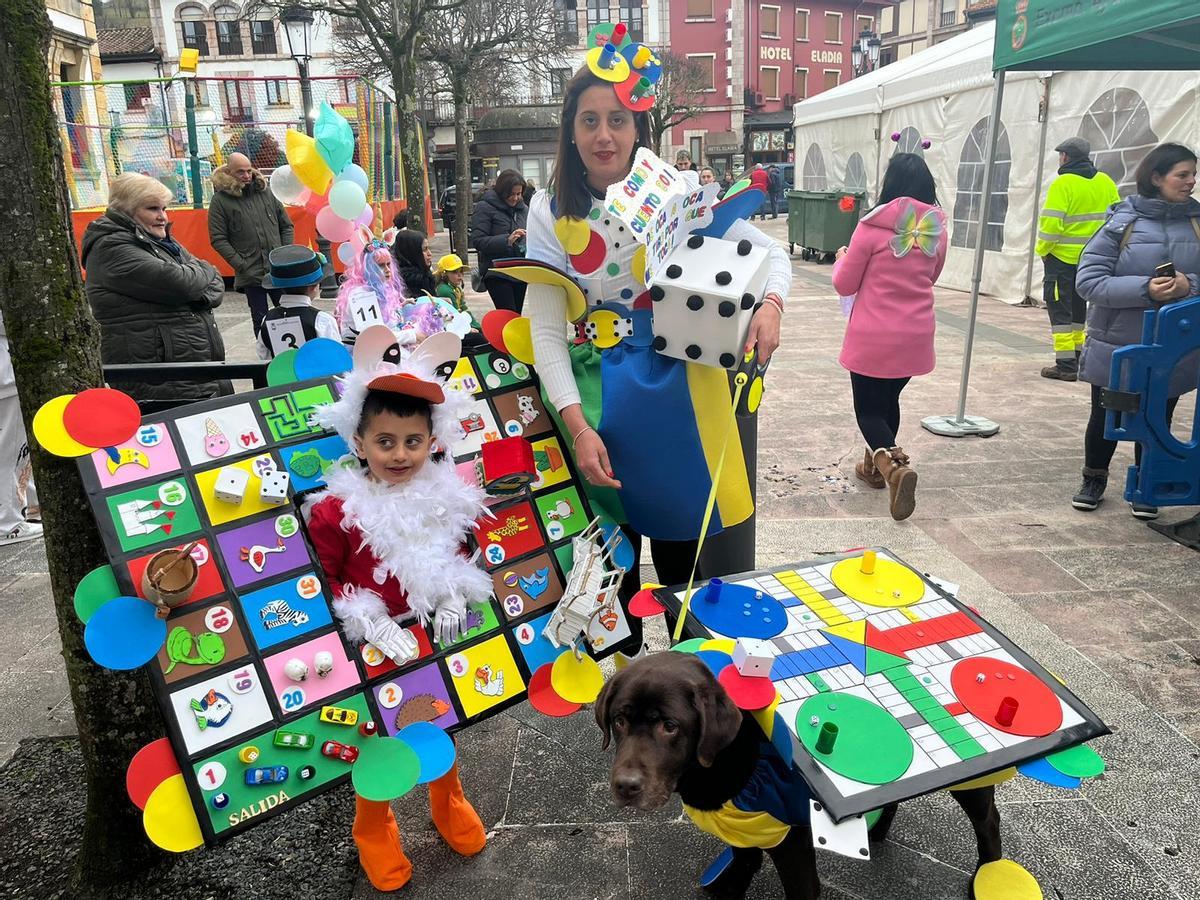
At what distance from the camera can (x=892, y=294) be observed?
4.55 metres

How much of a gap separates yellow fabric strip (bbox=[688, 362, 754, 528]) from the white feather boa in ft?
2.05

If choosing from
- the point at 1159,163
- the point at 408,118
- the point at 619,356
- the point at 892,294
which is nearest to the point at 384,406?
the point at 619,356

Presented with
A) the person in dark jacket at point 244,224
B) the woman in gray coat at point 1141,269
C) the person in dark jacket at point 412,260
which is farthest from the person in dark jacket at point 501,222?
the woman in gray coat at point 1141,269

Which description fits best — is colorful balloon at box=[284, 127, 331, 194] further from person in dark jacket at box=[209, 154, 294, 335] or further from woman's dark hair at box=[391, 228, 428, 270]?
person in dark jacket at box=[209, 154, 294, 335]

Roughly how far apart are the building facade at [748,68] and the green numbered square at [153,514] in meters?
39.3

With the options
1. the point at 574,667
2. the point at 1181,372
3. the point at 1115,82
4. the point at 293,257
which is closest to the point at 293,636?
the point at 574,667

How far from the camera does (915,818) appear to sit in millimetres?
2271

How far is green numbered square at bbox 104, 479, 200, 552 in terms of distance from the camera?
1.74 m

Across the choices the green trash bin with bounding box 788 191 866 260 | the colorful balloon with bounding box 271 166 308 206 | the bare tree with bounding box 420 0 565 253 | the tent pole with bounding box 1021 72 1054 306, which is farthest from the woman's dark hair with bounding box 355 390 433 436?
the bare tree with bounding box 420 0 565 253

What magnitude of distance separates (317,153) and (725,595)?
2331 millimetres

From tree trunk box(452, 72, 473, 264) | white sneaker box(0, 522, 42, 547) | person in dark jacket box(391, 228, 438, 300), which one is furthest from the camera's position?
tree trunk box(452, 72, 473, 264)

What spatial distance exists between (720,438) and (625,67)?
973 mm

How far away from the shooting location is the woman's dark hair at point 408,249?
20.6 ft

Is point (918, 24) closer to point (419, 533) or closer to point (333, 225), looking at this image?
point (333, 225)
